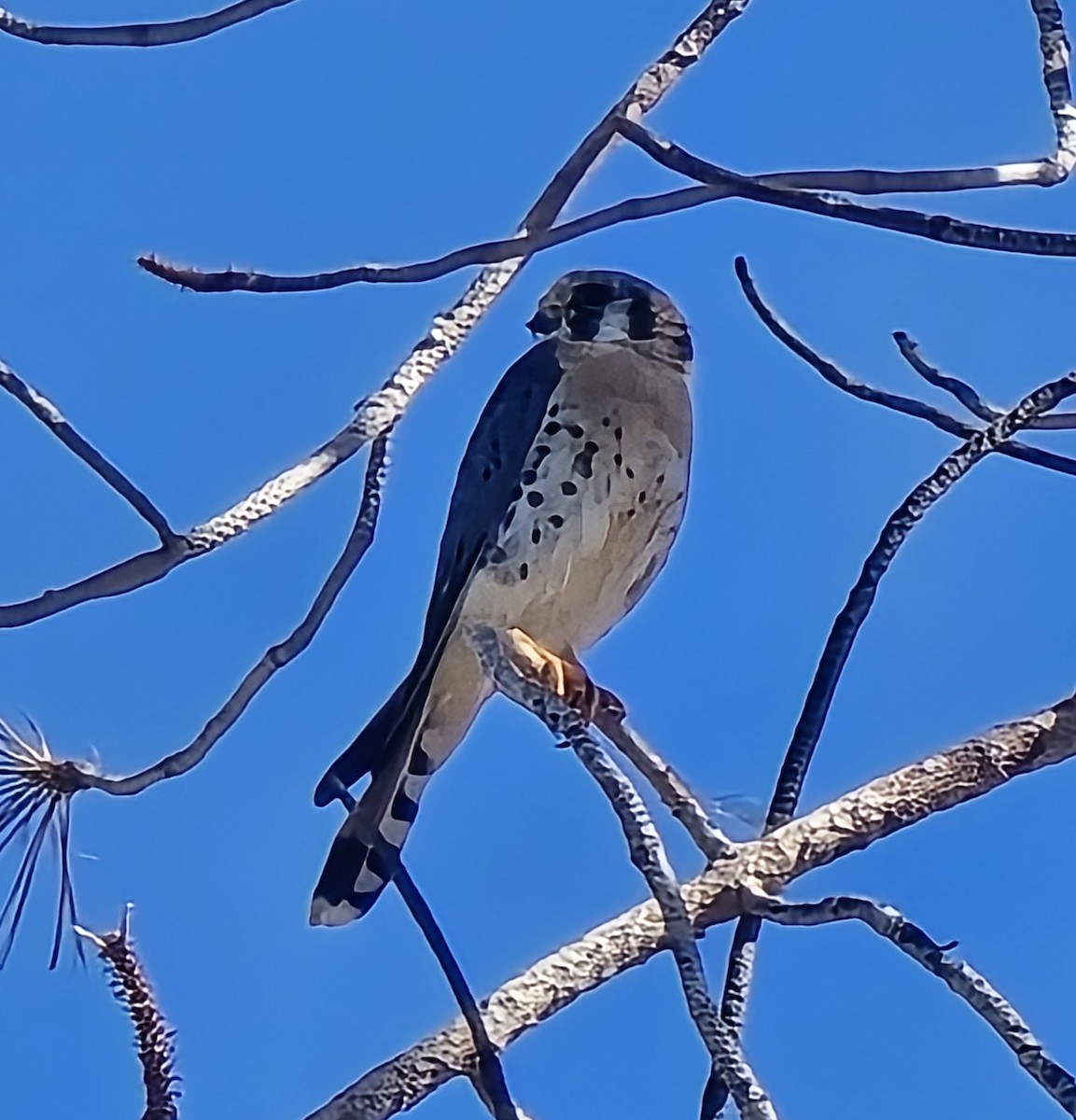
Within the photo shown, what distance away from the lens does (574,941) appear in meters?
2.10

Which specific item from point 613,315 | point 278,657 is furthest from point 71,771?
point 613,315

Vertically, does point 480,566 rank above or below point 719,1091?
above

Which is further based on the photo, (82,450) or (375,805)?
(375,805)

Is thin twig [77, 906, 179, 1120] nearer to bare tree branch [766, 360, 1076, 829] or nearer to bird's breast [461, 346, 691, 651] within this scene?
bare tree branch [766, 360, 1076, 829]

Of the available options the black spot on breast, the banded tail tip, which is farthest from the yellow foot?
the banded tail tip

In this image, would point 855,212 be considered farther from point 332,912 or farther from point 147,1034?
point 332,912

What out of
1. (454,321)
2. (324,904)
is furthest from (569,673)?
(454,321)

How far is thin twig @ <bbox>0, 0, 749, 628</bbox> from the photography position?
5.86 feet

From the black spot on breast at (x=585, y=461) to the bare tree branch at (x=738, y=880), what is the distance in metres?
1.18

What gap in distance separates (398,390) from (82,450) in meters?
0.58

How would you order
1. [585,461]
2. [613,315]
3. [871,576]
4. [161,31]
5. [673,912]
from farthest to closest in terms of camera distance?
[613,315]
[585,461]
[871,576]
[161,31]
[673,912]

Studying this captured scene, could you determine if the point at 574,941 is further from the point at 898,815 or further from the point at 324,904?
the point at 324,904

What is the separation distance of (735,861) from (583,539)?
1.17 meters

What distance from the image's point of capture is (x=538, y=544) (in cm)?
325
